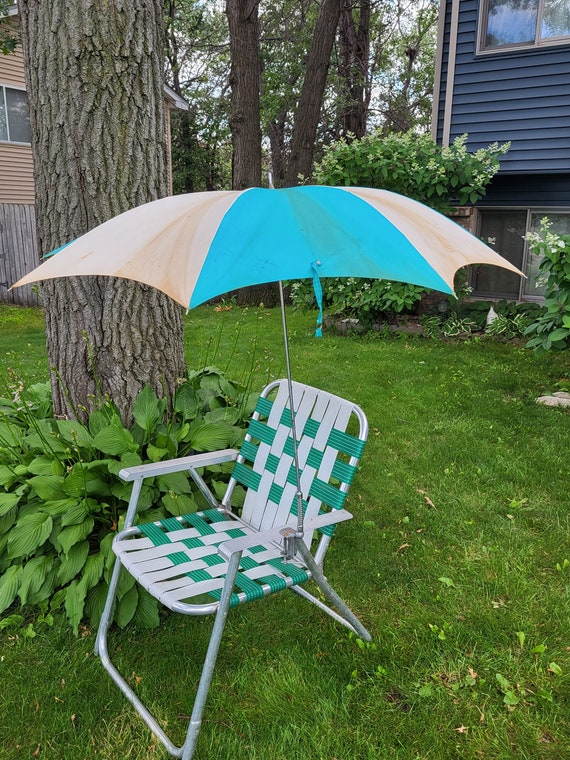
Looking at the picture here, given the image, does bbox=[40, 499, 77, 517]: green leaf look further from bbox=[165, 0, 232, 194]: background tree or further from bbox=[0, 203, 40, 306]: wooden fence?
bbox=[165, 0, 232, 194]: background tree

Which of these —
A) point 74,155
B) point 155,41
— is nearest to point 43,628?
point 74,155

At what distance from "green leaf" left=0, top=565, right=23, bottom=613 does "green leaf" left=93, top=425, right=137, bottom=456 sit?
0.63 meters

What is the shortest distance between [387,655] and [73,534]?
54.3 inches

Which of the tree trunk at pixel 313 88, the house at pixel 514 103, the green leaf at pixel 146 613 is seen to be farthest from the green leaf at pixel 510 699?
the tree trunk at pixel 313 88

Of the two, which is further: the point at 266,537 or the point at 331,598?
the point at 331,598

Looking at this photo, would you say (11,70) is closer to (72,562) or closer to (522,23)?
(522,23)

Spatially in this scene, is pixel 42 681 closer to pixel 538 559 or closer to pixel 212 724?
pixel 212 724

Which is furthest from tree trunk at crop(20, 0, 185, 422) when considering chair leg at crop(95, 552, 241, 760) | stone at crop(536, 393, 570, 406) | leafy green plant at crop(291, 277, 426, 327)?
leafy green plant at crop(291, 277, 426, 327)

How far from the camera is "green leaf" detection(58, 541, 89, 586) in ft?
8.21

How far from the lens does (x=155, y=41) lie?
292 centimetres

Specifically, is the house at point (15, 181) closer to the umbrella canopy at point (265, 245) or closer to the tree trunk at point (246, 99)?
the tree trunk at point (246, 99)

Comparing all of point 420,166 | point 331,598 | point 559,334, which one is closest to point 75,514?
point 331,598

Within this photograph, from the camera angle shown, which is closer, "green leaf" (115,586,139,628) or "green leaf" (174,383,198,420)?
"green leaf" (115,586,139,628)

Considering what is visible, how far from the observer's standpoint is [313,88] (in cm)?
1099
